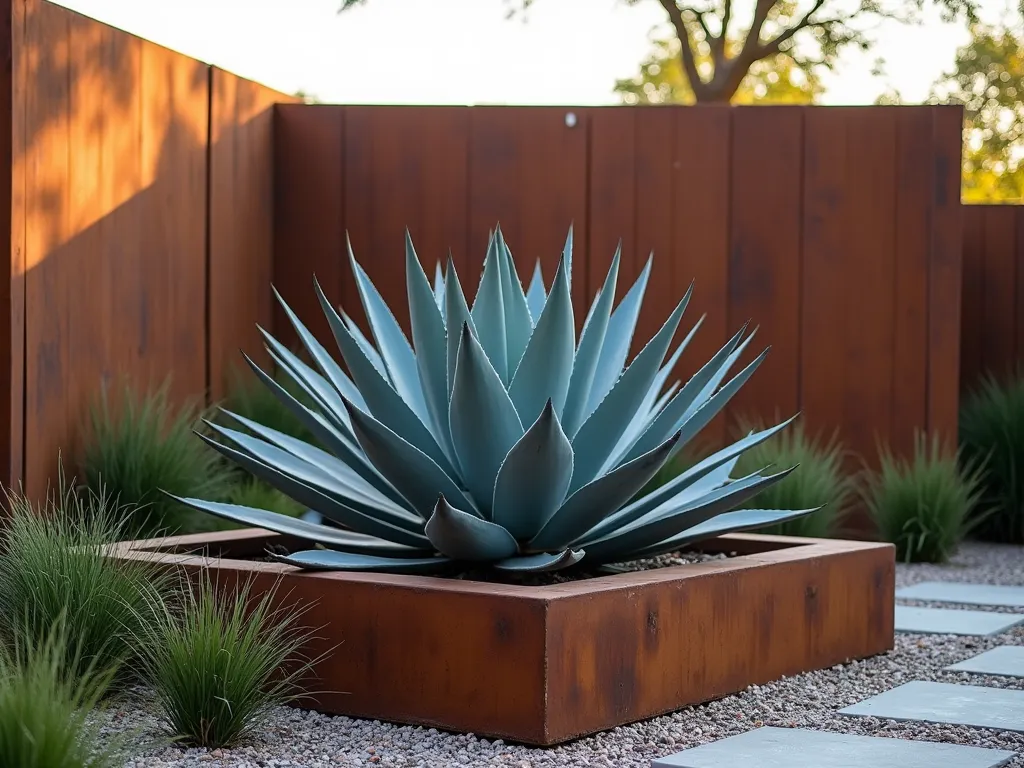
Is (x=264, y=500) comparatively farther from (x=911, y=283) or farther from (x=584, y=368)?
(x=911, y=283)

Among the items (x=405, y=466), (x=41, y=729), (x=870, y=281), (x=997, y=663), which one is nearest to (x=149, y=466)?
(x=405, y=466)

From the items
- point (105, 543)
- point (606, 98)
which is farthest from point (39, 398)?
point (606, 98)

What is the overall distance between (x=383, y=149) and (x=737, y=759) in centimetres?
494

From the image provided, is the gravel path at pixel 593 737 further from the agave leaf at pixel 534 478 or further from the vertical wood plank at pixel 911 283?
the vertical wood plank at pixel 911 283

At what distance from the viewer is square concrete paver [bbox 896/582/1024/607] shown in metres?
4.84

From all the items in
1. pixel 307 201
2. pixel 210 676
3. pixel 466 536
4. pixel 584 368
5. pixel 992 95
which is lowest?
pixel 210 676

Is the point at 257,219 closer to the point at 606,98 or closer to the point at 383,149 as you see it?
the point at 383,149

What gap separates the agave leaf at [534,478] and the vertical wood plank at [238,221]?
3.41m

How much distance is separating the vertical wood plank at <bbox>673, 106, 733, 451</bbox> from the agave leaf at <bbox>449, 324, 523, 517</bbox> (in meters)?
3.74

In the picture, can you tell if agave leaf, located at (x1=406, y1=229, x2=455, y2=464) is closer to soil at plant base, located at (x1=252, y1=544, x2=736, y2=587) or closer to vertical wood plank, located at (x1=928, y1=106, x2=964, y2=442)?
soil at plant base, located at (x1=252, y1=544, x2=736, y2=587)

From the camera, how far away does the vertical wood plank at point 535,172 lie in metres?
6.85

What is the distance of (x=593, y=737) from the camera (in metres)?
2.79

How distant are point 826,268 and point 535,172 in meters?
1.52

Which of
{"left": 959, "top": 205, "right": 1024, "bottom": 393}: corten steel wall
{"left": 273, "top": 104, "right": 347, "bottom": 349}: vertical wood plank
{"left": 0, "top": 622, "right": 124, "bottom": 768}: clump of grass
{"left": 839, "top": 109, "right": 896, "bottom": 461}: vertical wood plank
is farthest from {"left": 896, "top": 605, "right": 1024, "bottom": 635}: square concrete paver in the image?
{"left": 959, "top": 205, "right": 1024, "bottom": 393}: corten steel wall
